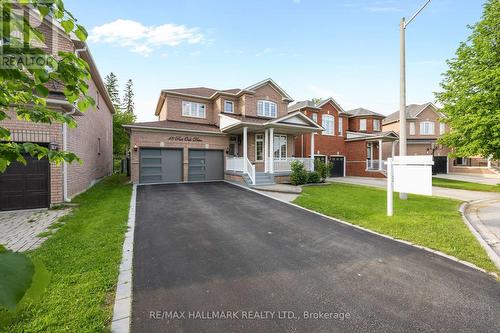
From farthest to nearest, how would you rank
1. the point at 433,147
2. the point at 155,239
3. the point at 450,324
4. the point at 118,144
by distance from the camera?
1. the point at 118,144
2. the point at 433,147
3. the point at 155,239
4. the point at 450,324

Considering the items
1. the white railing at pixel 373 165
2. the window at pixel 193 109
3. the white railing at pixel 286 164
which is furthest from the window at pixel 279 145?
the white railing at pixel 373 165

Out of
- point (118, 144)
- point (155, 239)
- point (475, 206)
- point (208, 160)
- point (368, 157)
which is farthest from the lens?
point (118, 144)

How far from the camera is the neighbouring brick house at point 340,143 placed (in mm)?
21672

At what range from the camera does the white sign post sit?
641 cm

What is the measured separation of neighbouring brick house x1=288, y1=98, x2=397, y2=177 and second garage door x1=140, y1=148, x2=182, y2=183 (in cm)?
1124

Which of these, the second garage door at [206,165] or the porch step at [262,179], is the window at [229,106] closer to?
the second garage door at [206,165]

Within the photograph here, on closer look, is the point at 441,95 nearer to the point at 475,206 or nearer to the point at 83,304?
the point at 475,206

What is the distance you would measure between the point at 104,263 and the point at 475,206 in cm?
1300

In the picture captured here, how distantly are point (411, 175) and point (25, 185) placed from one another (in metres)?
12.1

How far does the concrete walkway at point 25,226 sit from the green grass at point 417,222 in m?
7.74

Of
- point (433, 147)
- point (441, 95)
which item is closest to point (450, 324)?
point (441, 95)

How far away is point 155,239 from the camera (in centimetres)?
521

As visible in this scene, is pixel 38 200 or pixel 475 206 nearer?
pixel 38 200

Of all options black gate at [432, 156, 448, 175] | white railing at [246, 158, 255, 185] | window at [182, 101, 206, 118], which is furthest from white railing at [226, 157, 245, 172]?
black gate at [432, 156, 448, 175]
